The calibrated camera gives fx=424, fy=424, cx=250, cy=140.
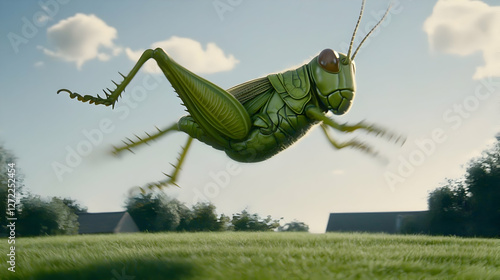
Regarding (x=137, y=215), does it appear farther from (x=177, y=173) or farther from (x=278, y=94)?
(x=278, y=94)

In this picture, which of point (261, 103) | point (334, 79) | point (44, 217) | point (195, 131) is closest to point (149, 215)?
point (44, 217)

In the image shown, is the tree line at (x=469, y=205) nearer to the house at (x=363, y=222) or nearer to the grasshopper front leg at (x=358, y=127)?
the house at (x=363, y=222)

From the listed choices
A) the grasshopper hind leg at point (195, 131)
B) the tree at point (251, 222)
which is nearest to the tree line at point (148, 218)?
the tree at point (251, 222)

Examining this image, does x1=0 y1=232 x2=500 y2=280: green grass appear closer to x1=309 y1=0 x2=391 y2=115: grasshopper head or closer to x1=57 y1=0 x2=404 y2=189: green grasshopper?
x1=57 y1=0 x2=404 y2=189: green grasshopper

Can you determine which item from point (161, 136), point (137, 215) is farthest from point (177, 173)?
point (137, 215)

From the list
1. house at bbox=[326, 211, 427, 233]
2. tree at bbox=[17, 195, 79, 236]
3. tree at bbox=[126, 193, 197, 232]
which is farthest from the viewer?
house at bbox=[326, 211, 427, 233]

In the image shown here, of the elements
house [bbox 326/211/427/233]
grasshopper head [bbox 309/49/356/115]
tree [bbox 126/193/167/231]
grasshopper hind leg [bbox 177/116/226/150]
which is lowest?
tree [bbox 126/193/167/231]

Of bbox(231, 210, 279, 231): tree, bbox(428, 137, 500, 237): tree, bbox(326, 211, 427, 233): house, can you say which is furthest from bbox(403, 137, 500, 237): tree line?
bbox(231, 210, 279, 231): tree
